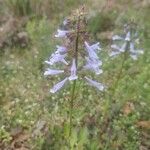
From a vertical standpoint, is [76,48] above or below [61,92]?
above

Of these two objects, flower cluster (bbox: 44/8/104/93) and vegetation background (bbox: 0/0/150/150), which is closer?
flower cluster (bbox: 44/8/104/93)

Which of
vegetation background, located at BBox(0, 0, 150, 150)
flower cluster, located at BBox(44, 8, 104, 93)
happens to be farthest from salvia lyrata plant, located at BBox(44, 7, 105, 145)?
vegetation background, located at BBox(0, 0, 150, 150)

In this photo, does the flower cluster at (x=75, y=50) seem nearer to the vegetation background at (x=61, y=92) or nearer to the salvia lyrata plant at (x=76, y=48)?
the salvia lyrata plant at (x=76, y=48)

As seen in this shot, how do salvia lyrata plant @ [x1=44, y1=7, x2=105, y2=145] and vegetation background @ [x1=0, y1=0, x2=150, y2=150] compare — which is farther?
vegetation background @ [x1=0, y1=0, x2=150, y2=150]

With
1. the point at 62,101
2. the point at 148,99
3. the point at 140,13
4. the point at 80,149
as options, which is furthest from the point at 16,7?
the point at 80,149

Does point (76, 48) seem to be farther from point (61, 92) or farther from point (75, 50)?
point (61, 92)

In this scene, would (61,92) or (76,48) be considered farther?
(61,92)

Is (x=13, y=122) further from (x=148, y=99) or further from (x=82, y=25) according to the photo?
(x=82, y=25)

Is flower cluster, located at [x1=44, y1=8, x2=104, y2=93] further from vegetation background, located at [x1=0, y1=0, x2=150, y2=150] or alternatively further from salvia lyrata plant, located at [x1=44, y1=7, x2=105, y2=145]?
vegetation background, located at [x1=0, y1=0, x2=150, y2=150]

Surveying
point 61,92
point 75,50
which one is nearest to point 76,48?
point 75,50
